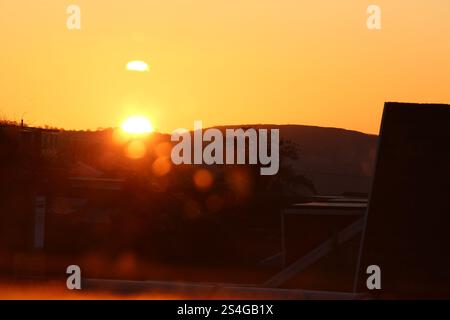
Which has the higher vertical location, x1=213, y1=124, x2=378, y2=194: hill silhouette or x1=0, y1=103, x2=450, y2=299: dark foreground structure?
x1=213, y1=124, x2=378, y2=194: hill silhouette

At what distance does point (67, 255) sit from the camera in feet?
141

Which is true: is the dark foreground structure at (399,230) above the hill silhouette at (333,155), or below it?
below

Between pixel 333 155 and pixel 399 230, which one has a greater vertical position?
pixel 333 155

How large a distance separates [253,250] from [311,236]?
1538cm

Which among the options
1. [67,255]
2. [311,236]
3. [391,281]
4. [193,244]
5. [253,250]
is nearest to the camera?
[391,281]

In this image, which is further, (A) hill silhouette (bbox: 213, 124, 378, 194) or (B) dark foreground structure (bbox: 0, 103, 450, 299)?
(A) hill silhouette (bbox: 213, 124, 378, 194)

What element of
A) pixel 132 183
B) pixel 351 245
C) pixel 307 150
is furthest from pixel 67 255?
pixel 307 150

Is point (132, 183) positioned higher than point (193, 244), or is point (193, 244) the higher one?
point (132, 183)

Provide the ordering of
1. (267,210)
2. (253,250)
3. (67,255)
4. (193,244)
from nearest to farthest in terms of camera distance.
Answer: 1. (67,255)
2. (193,244)
3. (253,250)
4. (267,210)

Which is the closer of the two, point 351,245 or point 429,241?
point 429,241

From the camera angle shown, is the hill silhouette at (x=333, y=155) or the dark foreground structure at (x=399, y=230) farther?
the hill silhouette at (x=333, y=155)

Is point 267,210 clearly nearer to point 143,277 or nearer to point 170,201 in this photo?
point 170,201

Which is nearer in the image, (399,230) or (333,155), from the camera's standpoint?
(399,230)
